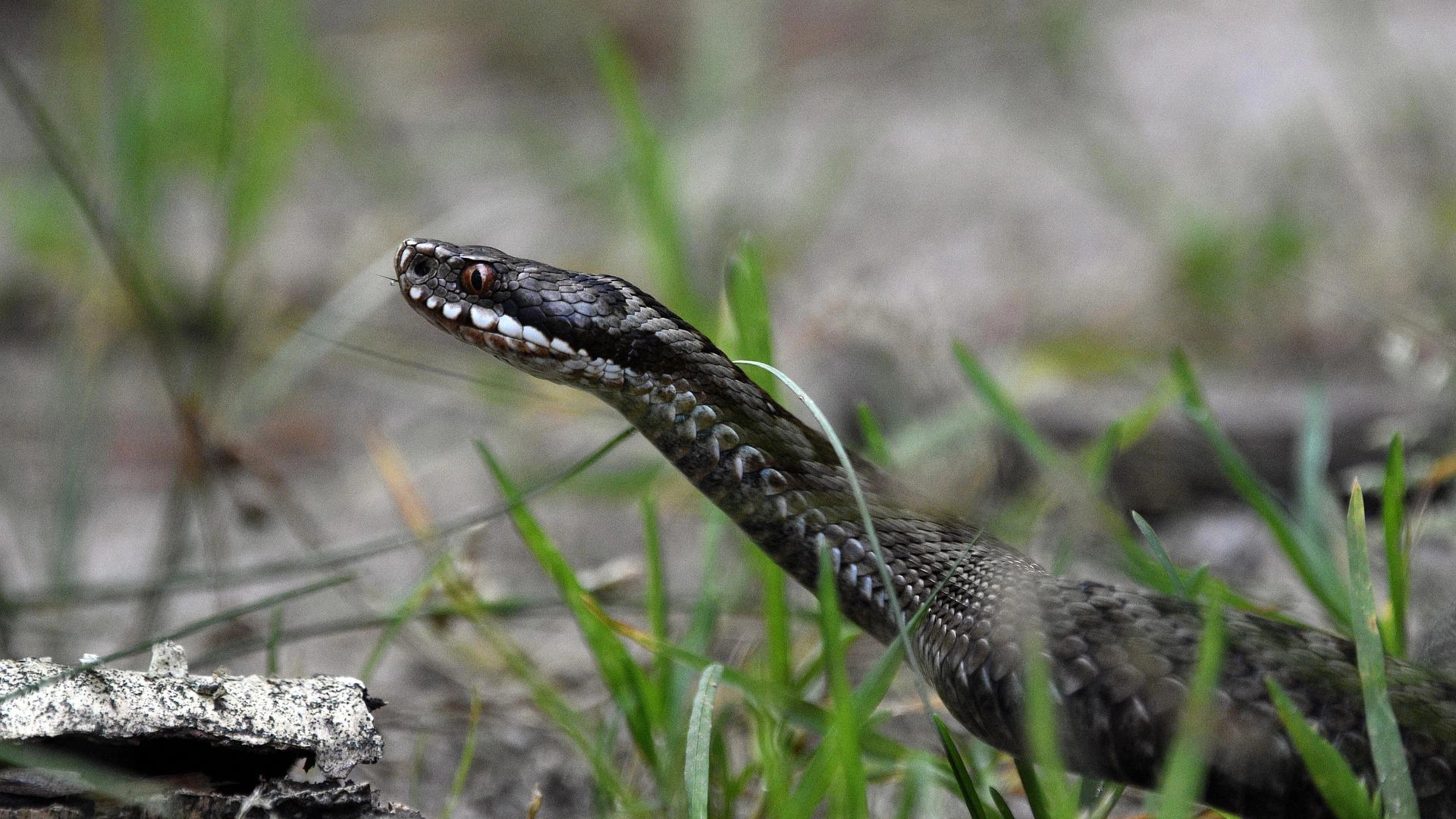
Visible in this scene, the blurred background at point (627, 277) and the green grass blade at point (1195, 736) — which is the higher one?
the blurred background at point (627, 277)

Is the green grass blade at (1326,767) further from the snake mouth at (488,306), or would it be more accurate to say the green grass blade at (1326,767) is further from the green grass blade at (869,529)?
the snake mouth at (488,306)

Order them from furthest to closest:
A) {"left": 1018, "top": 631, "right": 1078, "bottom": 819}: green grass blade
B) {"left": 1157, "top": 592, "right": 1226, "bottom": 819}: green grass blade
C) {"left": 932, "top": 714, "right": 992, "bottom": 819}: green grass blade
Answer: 1. {"left": 932, "top": 714, "right": 992, "bottom": 819}: green grass blade
2. {"left": 1018, "top": 631, "right": 1078, "bottom": 819}: green grass blade
3. {"left": 1157, "top": 592, "right": 1226, "bottom": 819}: green grass blade

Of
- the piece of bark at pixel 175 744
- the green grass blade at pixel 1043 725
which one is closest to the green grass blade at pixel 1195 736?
the green grass blade at pixel 1043 725

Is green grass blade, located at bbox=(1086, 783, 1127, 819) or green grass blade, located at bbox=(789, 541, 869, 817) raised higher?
green grass blade, located at bbox=(789, 541, 869, 817)

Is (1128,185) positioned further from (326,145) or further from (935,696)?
(326,145)

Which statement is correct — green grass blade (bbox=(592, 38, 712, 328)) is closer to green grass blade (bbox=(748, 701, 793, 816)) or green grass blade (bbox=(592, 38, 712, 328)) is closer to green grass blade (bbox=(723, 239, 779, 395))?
green grass blade (bbox=(723, 239, 779, 395))

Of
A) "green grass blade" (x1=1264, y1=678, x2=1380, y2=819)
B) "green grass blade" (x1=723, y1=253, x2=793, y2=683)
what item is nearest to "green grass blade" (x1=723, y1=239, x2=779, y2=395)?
"green grass blade" (x1=723, y1=253, x2=793, y2=683)

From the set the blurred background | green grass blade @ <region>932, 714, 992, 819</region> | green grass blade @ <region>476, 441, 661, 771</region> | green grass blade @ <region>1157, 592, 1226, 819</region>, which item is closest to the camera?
green grass blade @ <region>1157, 592, 1226, 819</region>

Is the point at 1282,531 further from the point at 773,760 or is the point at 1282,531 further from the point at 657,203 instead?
the point at 657,203
